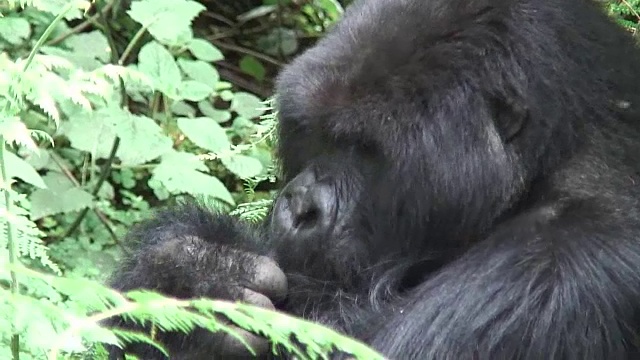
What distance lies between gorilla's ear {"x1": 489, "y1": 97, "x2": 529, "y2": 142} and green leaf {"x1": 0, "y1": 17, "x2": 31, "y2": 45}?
254 centimetres

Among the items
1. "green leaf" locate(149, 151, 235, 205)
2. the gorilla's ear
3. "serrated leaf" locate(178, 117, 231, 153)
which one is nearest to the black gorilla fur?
the gorilla's ear

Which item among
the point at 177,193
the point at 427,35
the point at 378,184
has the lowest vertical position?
the point at 177,193

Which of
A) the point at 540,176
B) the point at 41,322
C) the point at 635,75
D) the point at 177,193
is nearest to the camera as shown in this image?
the point at 41,322

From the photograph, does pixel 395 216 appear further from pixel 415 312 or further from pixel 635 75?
pixel 635 75

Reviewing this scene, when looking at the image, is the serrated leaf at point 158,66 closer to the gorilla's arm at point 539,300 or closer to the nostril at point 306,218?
the nostril at point 306,218

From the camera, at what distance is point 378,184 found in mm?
2191

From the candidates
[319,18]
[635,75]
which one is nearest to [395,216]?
[635,75]

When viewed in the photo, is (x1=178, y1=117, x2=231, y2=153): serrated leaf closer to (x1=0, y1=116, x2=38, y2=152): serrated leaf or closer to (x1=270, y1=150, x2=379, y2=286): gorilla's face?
(x1=270, y1=150, x2=379, y2=286): gorilla's face

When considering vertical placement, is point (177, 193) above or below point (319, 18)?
below

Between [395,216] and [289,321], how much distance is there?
1132 mm

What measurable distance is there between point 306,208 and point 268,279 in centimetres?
19

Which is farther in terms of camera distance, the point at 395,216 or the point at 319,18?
the point at 319,18

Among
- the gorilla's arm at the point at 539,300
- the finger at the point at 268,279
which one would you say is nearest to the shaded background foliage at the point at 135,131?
the finger at the point at 268,279

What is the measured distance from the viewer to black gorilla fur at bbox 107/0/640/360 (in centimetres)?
205
